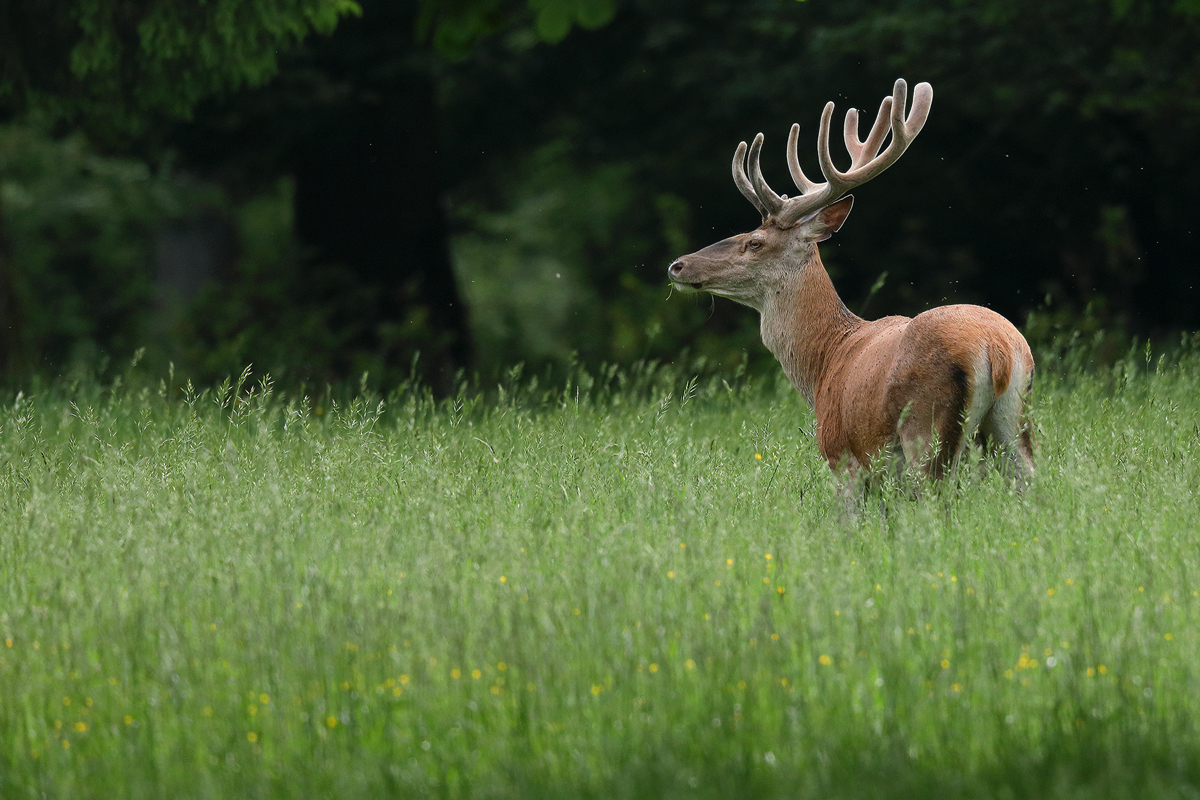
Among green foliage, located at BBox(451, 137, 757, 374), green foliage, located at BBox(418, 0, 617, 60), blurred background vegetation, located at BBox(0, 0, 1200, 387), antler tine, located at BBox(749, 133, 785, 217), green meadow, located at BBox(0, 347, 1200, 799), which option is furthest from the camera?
green foliage, located at BBox(451, 137, 757, 374)

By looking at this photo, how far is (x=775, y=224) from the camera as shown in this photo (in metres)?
6.52

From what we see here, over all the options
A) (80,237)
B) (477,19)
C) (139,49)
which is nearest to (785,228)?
(477,19)

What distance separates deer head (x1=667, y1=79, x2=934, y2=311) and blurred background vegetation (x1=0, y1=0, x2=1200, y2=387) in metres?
4.47

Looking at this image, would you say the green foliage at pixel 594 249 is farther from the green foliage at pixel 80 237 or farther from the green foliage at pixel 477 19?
the green foliage at pixel 477 19

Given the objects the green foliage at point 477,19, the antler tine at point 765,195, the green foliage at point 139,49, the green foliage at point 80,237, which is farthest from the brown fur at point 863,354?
the green foliage at point 80,237

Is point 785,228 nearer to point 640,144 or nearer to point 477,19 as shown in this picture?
point 477,19

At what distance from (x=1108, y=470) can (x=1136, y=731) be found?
2176mm

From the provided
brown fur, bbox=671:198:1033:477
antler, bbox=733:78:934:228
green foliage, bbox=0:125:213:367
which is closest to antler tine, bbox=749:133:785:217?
antler, bbox=733:78:934:228

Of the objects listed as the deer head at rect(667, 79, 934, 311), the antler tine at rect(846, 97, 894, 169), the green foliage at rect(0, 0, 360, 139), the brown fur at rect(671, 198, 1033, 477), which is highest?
the green foliage at rect(0, 0, 360, 139)

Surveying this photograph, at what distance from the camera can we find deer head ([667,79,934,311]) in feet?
21.1

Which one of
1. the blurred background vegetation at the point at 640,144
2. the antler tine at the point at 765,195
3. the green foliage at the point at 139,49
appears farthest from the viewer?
the blurred background vegetation at the point at 640,144

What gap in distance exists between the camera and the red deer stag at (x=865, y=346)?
5.29 meters

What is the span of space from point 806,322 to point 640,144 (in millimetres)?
9129

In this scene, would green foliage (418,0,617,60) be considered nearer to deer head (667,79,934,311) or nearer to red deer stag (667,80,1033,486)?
red deer stag (667,80,1033,486)
